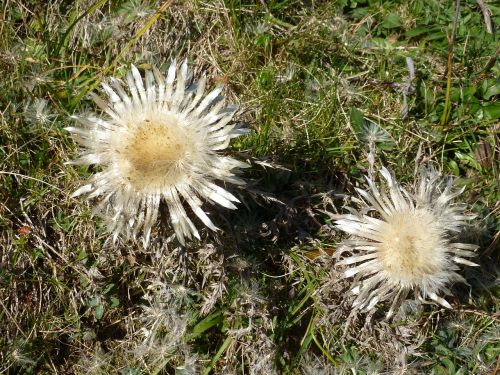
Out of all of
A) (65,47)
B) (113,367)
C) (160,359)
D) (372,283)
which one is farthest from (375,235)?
(65,47)

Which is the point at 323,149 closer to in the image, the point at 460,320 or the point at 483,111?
the point at 483,111

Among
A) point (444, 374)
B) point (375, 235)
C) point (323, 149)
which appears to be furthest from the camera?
point (323, 149)

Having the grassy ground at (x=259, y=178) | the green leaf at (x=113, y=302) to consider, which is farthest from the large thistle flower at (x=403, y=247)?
the green leaf at (x=113, y=302)

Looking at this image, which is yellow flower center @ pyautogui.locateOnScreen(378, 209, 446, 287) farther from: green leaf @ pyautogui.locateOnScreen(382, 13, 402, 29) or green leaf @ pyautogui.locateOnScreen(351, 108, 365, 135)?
green leaf @ pyautogui.locateOnScreen(382, 13, 402, 29)

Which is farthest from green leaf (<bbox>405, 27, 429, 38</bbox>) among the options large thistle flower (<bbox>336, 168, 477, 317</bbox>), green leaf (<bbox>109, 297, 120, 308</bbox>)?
green leaf (<bbox>109, 297, 120, 308</bbox>)

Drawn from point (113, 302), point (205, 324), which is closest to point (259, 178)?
point (205, 324)
